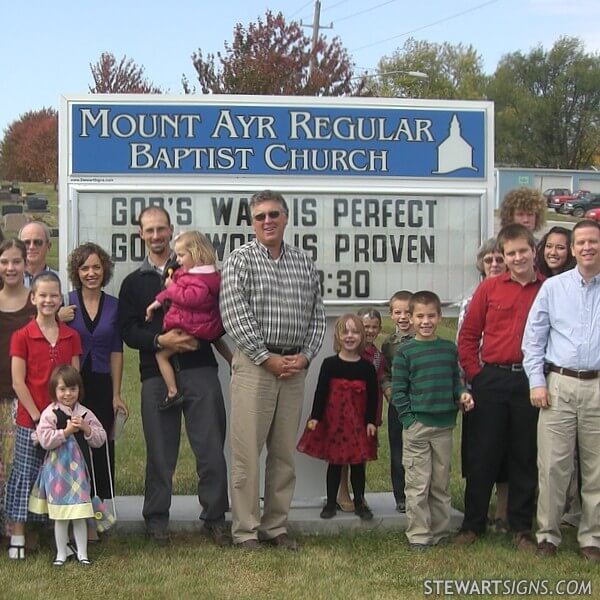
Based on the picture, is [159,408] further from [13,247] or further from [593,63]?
[593,63]

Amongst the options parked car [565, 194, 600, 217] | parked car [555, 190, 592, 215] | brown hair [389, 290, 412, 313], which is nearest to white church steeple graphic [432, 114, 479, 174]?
brown hair [389, 290, 412, 313]

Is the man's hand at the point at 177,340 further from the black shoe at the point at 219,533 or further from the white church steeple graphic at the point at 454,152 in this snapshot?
the white church steeple graphic at the point at 454,152

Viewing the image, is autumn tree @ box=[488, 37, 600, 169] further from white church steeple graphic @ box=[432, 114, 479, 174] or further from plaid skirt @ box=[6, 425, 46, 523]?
plaid skirt @ box=[6, 425, 46, 523]

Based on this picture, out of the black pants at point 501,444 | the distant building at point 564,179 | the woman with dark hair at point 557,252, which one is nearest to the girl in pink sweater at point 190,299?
the black pants at point 501,444

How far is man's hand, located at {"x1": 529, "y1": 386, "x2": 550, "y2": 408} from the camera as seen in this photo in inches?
221

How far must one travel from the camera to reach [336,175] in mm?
6961

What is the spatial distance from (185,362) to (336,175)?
1910 mm

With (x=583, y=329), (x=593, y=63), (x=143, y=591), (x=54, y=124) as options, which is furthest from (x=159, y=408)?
(x=593, y=63)

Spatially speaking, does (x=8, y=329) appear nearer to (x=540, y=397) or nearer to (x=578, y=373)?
(x=540, y=397)

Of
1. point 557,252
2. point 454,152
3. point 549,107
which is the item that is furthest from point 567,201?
point 557,252

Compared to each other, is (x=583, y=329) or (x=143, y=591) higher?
(x=583, y=329)

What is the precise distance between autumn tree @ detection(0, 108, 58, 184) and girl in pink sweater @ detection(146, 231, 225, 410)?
3480 centimetres

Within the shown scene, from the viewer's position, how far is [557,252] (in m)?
6.33

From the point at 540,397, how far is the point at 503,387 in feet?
1.19
